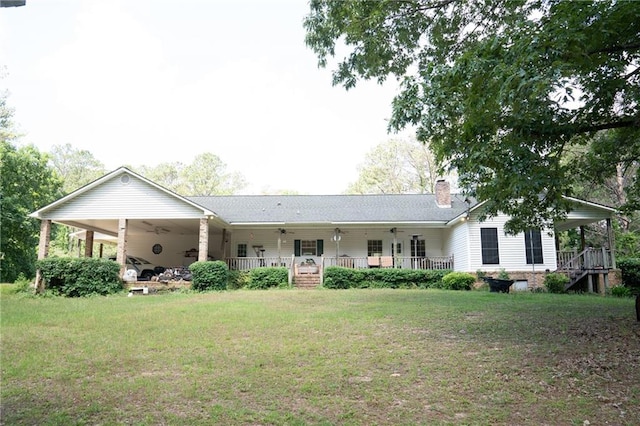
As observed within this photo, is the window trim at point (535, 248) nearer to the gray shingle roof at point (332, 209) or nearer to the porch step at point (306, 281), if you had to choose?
the gray shingle roof at point (332, 209)

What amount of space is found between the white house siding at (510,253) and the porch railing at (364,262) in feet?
6.43

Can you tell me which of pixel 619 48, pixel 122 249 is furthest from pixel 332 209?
pixel 619 48

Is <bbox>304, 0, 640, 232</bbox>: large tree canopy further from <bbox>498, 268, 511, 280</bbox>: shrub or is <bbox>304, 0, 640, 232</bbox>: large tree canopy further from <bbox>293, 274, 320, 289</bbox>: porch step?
<bbox>293, 274, 320, 289</bbox>: porch step

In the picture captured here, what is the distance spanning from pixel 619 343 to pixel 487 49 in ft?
16.7

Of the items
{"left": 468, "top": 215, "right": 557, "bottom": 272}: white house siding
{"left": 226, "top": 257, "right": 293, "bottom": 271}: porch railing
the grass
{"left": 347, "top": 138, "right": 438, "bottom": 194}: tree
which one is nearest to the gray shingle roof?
{"left": 226, "top": 257, "right": 293, "bottom": 271}: porch railing

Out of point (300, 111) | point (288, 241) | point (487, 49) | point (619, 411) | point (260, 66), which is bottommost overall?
point (619, 411)

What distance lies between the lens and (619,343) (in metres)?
6.76

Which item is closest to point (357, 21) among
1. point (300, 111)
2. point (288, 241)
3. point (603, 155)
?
point (603, 155)

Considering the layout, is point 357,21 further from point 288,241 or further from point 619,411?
point 288,241

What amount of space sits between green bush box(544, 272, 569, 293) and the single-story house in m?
0.92

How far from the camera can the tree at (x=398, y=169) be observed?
117 feet

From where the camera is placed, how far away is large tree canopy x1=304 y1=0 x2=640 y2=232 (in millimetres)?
5172

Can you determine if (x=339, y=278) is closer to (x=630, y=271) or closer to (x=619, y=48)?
(x=630, y=271)

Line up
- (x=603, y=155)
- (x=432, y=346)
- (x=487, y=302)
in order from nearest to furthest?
(x=432, y=346)
(x=603, y=155)
(x=487, y=302)
